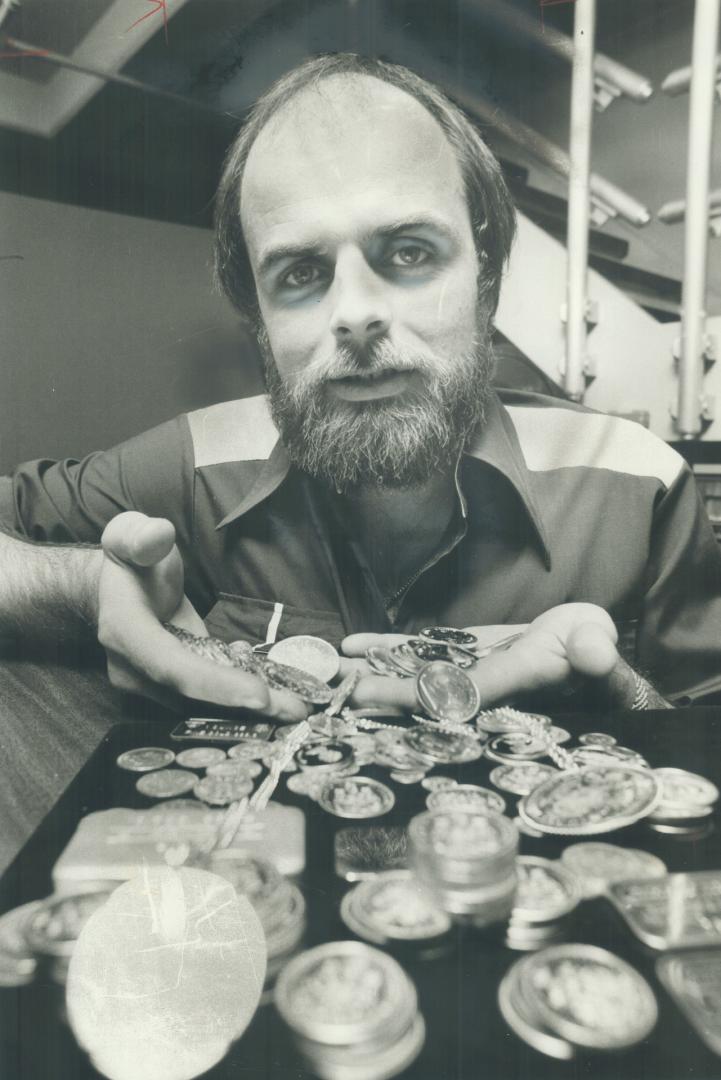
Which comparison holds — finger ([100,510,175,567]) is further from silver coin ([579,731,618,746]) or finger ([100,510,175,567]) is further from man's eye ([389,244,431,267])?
silver coin ([579,731,618,746])

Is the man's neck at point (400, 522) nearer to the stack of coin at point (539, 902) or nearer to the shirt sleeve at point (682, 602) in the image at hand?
the shirt sleeve at point (682, 602)

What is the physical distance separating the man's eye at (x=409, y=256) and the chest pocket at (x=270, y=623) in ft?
1.49

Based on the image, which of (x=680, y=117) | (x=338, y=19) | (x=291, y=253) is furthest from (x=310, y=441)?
(x=680, y=117)

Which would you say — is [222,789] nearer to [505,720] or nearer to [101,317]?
[505,720]

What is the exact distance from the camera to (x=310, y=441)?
1035mm

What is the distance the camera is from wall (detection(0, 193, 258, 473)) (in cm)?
101

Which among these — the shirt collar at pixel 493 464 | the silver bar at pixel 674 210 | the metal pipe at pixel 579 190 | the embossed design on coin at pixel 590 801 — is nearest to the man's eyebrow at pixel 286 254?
the shirt collar at pixel 493 464

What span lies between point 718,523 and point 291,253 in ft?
2.19

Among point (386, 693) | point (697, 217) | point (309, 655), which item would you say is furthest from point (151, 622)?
point (697, 217)

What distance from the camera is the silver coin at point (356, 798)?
804mm

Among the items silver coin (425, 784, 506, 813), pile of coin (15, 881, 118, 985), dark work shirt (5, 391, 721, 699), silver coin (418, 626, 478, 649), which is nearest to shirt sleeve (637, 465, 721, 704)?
dark work shirt (5, 391, 721, 699)

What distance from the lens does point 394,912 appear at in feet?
2.19

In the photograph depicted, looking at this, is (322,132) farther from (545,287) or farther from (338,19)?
(545,287)

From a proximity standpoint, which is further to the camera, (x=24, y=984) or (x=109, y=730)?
(x=109, y=730)
